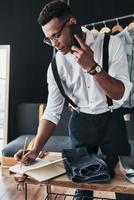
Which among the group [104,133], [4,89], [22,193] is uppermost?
[4,89]

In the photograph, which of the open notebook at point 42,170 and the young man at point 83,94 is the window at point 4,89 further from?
the open notebook at point 42,170

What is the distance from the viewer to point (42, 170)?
116 centimetres

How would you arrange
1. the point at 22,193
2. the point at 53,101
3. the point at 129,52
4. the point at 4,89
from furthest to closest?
the point at 4,89, the point at 22,193, the point at 129,52, the point at 53,101

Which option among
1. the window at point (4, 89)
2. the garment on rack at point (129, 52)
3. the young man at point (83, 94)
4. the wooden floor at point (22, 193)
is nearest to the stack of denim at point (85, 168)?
the young man at point (83, 94)

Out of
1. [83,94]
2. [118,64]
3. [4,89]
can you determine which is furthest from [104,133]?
[4,89]

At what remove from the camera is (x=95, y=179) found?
1062 mm

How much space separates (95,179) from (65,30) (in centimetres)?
56

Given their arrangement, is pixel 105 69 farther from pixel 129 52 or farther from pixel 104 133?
pixel 129 52

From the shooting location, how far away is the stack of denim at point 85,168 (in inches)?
41.8

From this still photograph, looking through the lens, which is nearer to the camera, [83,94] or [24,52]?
[83,94]

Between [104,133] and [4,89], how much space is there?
230 cm

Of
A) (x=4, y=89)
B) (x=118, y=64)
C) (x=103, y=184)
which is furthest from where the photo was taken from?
(x=4, y=89)

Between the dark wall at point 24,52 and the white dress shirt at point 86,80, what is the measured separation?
204 cm

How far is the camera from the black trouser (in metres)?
1.41
